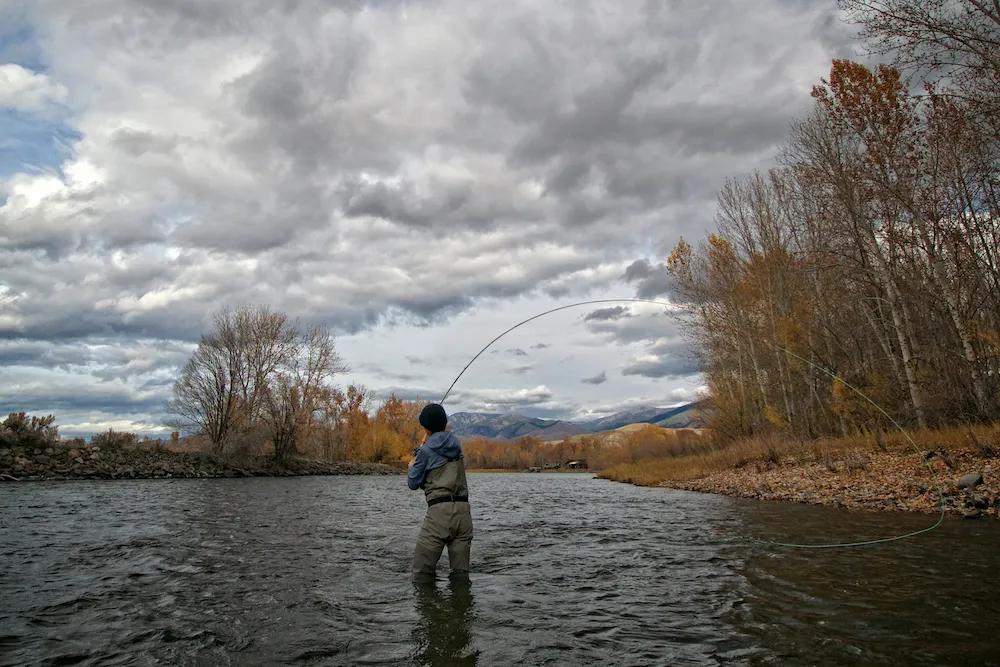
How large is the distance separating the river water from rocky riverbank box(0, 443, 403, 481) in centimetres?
1961

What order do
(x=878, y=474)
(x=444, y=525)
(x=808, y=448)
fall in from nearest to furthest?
(x=444, y=525) → (x=878, y=474) → (x=808, y=448)

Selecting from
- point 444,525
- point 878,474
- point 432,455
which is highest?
point 432,455

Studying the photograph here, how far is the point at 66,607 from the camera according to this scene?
20.9ft

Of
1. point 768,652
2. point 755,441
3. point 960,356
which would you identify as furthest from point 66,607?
point 755,441

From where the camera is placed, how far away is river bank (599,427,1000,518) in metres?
13.3

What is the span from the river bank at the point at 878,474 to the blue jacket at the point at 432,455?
1129cm

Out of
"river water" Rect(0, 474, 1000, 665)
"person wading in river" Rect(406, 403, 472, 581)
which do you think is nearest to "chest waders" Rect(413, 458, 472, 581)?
"person wading in river" Rect(406, 403, 472, 581)

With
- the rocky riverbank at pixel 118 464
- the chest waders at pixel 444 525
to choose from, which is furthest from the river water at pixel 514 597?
the rocky riverbank at pixel 118 464

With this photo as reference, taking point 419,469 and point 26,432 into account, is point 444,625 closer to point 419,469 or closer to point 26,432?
point 419,469

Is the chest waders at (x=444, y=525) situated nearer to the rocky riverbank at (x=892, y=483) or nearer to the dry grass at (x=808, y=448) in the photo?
the rocky riverbank at (x=892, y=483)

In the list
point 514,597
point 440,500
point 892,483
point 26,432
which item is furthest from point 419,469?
point 26,432

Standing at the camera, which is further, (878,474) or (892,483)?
(878,474)

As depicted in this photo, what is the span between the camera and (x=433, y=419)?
774 cm

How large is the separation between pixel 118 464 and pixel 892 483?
123 feet
